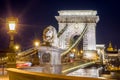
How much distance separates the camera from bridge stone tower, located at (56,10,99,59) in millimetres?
87688

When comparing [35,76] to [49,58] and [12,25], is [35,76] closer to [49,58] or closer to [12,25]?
[12,25]

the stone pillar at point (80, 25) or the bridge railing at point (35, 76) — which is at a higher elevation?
the stone pillar at point (80, 25)

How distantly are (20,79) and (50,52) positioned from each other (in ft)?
27.7

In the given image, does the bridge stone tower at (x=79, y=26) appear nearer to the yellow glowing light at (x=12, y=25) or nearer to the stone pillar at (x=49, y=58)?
the stone pillar at (x=49, y=58)

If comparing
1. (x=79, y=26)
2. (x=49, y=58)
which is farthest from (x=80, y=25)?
(x=49, y=58)

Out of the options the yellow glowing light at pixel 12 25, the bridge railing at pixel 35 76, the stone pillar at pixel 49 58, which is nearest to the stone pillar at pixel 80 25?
the stone pillar at pixel 49 58

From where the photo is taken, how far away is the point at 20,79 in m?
11.6

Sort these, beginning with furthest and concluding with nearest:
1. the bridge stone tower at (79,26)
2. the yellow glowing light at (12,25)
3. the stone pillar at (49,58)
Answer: the bridge stone tower at (79,26) < the stone pillar at (49,58) < the yellow glowing light at (12,25)

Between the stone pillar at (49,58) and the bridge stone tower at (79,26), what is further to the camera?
the bridge stone tower at (79,26)

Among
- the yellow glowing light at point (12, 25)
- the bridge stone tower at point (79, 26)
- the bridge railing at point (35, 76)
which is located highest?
the bridge stone tower at point (79, 26)

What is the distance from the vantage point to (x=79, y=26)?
8831cm

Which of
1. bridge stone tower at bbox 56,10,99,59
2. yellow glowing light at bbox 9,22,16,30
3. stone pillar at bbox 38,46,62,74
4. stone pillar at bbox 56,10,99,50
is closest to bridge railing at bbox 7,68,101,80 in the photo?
yellow glowing light at bbox 9,22,16,30

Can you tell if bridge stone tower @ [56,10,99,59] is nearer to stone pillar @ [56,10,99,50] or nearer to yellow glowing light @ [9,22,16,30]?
stone pillar @ [56,10,99,50]

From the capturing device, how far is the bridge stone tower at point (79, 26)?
87.7m
